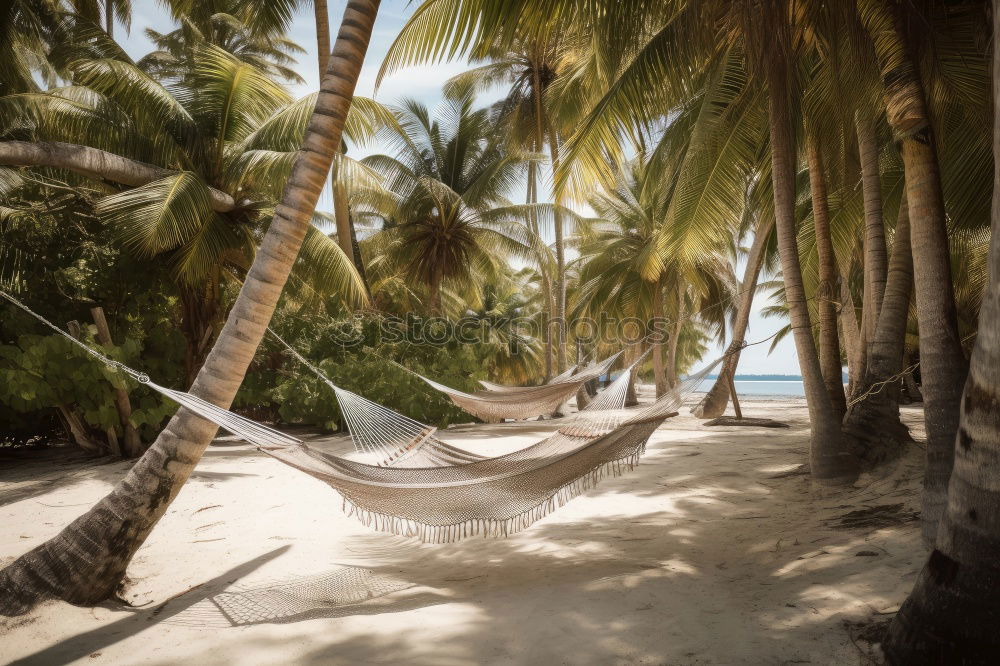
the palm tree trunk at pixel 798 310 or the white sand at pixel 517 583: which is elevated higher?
the palm tree trunk at pixel 798 310

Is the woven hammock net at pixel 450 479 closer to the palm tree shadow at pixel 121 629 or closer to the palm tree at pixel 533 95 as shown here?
the palm tree shadow at pixel 121 629

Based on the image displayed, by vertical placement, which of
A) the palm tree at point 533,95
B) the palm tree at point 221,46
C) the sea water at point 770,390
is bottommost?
the sea water at point 770,390

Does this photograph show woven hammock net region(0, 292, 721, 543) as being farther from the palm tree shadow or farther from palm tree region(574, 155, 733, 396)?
palm tree region(574, 155, 733, 396)

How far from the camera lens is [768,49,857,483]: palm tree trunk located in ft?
10.8

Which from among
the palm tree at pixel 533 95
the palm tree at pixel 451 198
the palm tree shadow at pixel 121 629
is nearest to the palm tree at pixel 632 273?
the palm tree at pixel 533 95

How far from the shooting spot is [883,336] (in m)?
3.52

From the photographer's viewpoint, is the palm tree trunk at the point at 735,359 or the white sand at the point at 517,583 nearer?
the white sand at the point at 517,583

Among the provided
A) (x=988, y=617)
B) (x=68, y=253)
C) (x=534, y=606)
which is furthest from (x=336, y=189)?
(x=988, y=617)

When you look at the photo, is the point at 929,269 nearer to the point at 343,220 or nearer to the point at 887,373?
the point at 887,373

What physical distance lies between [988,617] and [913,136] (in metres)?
2.07

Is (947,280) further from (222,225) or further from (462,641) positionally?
(222,225)

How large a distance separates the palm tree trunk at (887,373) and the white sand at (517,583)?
0.23 m

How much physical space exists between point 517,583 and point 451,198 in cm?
844

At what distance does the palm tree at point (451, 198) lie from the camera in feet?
33.0
